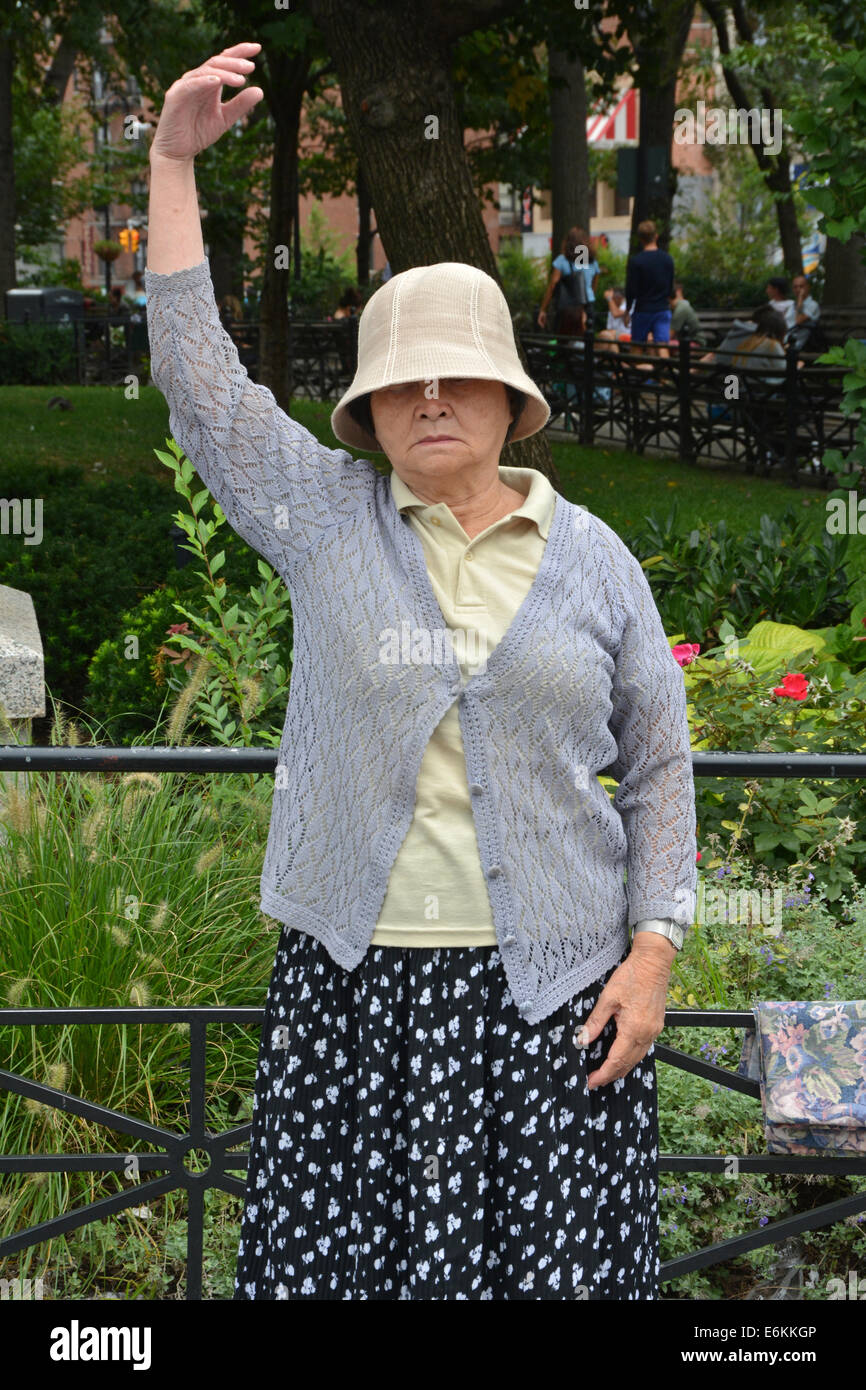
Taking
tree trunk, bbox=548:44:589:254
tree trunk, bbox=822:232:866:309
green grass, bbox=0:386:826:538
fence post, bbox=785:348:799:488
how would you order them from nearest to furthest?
green grass, bbox=0:386:826:538 < fence post, bbox=785:348:799:488 < tree trunk, bbox=548:44:589:254 < tree trunk, bbox=822:232:866:309

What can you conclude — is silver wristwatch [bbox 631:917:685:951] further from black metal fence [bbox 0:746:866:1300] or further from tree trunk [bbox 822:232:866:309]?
tree trunk [bbox 822:232:866:309]

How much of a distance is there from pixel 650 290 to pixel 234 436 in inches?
621

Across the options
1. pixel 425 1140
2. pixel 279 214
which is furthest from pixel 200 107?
pixel 279 214

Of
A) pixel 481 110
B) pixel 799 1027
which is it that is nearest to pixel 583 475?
pixel 481 110

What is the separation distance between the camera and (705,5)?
2203cm

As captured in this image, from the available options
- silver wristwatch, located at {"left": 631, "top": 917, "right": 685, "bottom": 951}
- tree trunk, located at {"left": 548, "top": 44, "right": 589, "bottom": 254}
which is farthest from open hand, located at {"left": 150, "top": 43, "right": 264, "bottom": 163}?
tree trunk, located at {"left": 548, "top": 44, "right": 589, "bottom": 254}

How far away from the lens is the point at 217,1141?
287cm

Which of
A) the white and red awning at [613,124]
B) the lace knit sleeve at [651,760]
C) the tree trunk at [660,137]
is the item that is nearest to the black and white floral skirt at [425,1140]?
the lace knit sleeve at [651,760]

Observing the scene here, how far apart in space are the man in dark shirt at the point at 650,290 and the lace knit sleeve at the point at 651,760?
49.9ft

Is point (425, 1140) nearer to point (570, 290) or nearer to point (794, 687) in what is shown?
point (794, 687)

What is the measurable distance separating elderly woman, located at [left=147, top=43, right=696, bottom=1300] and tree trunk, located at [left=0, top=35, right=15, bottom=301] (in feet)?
73.3

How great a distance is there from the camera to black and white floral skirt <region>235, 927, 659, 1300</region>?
2178mm

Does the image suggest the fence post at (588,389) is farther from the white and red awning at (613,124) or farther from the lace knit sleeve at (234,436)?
the white and red awning at (613,124)

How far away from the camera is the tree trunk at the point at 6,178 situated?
891 inches
